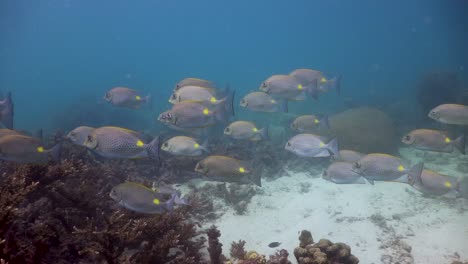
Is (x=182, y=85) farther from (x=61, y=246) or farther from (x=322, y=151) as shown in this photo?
(x=61, y=246)

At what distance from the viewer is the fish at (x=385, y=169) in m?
6.09

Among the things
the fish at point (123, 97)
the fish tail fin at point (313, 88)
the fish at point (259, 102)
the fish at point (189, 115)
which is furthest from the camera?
the fish at point (259, 102)

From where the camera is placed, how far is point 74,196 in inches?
200

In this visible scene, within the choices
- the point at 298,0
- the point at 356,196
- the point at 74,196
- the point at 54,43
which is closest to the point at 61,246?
the point at 74,196

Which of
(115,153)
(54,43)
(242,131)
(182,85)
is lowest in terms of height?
(115,153)

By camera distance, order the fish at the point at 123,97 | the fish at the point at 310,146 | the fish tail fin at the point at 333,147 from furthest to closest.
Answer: the fish at the point at 123,97
the fish at the point at 310,146
the fish tail fin at the point at 333,147

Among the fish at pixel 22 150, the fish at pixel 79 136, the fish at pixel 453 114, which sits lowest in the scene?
the fish at pixel 22 150

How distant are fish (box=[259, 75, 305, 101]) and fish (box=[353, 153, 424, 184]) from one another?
3156mm

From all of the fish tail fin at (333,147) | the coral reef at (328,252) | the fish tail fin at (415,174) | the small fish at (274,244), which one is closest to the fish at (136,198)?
the coral reef at (328,252)

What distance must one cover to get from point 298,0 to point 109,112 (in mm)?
162478

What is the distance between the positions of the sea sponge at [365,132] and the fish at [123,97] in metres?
7.61

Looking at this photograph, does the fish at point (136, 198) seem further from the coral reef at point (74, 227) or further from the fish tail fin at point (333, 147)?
the fish tail fin at point (333, 147)

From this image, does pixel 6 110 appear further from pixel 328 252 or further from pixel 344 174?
pixel 344 174

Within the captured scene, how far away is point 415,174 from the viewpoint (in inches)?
240
